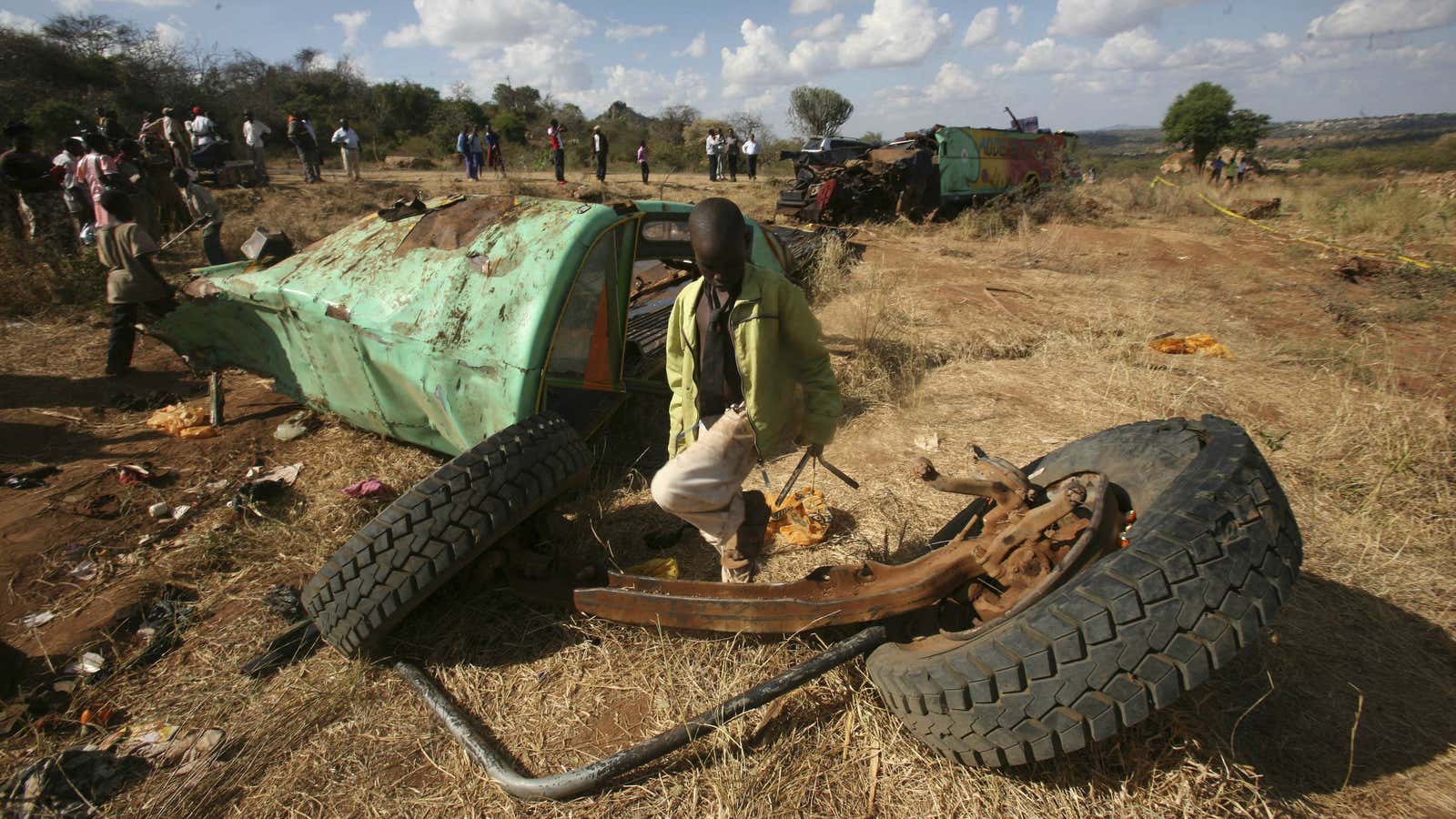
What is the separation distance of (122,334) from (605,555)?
514 centimetres

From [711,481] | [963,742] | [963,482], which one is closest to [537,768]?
[711,481]

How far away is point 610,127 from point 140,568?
34.9 metres

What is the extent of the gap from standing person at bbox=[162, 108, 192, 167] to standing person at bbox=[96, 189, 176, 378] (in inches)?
335

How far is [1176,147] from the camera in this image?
42.6 m

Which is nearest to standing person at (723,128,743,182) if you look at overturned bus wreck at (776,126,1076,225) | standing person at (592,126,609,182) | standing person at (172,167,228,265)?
standing person at (592,126,609,182)

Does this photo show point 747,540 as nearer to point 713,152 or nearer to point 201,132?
point 201,132

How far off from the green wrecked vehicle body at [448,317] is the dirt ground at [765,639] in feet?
1.98

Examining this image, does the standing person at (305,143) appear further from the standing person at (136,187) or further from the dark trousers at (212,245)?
the dark trousers at (212,245)

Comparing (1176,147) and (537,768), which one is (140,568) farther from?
(1176,147)

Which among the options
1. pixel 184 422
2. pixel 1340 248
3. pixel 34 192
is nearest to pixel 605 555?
pixel 184 422

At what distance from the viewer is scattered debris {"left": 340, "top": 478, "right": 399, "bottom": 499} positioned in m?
3.53

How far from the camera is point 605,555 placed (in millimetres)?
3115

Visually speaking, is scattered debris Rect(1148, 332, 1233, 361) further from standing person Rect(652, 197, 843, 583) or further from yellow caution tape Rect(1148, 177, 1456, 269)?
yellow caution tape Rect(1148, 177, 1456, 269)

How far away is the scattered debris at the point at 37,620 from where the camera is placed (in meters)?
2.83
